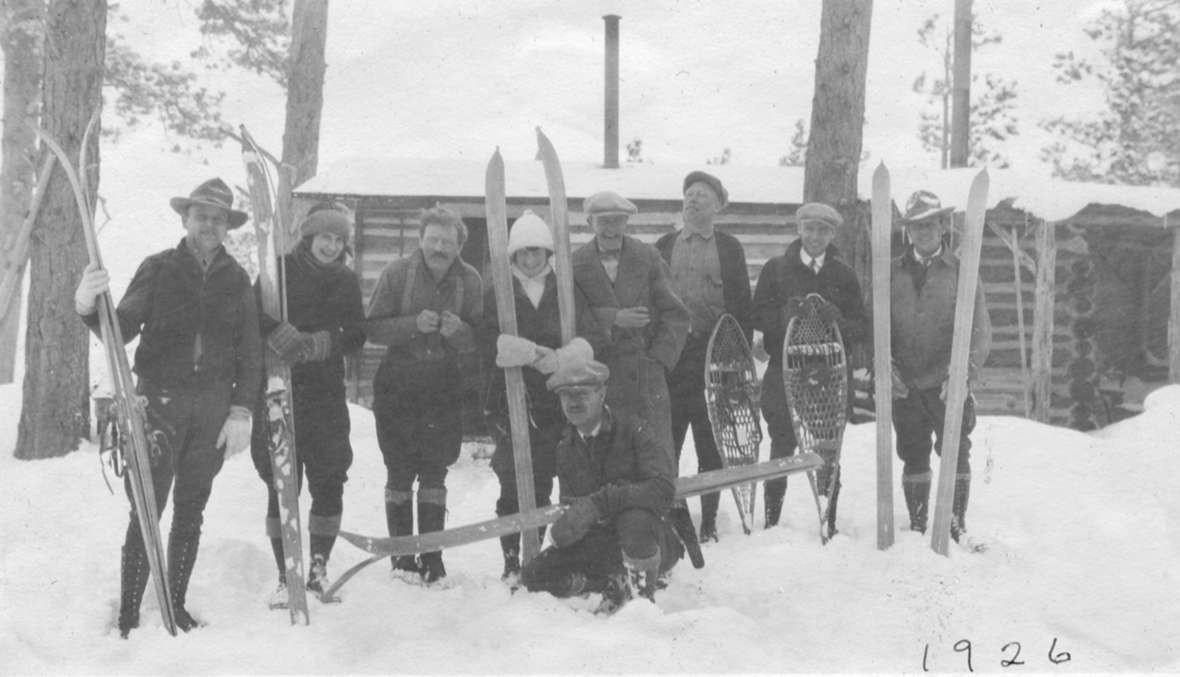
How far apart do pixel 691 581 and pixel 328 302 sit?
211 centimetres

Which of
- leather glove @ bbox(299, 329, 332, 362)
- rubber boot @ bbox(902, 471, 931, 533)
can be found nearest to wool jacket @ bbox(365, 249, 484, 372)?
leather glove @ bbox(299, 329, 332, 362)

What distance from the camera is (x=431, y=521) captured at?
4816 mm

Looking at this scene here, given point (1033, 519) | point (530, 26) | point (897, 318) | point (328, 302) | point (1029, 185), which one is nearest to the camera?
point (328, 302)

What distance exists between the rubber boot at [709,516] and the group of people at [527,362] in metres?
0.01

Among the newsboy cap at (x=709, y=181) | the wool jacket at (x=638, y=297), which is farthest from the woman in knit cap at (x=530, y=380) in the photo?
the newsboy cap at (x=709, y=181)

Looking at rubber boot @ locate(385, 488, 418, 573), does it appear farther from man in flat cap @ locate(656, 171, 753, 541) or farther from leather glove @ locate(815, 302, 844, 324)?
leather glove @ locate(815, 302, 844, 324)

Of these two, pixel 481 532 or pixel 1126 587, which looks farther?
pixel 1126 587

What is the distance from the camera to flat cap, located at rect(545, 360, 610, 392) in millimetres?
4297

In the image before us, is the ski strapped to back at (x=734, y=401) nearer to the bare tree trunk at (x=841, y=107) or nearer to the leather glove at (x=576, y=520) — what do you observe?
the leather glove at (x=576, y=520)

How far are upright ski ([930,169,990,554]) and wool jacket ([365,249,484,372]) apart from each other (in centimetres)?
232

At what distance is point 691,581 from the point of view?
4840 mm

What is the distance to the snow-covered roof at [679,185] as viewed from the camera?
991 centimetres

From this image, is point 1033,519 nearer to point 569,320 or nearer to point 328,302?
point 569,320

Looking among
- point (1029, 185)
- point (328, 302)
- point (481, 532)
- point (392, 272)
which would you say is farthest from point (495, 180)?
point (1029, 185)
